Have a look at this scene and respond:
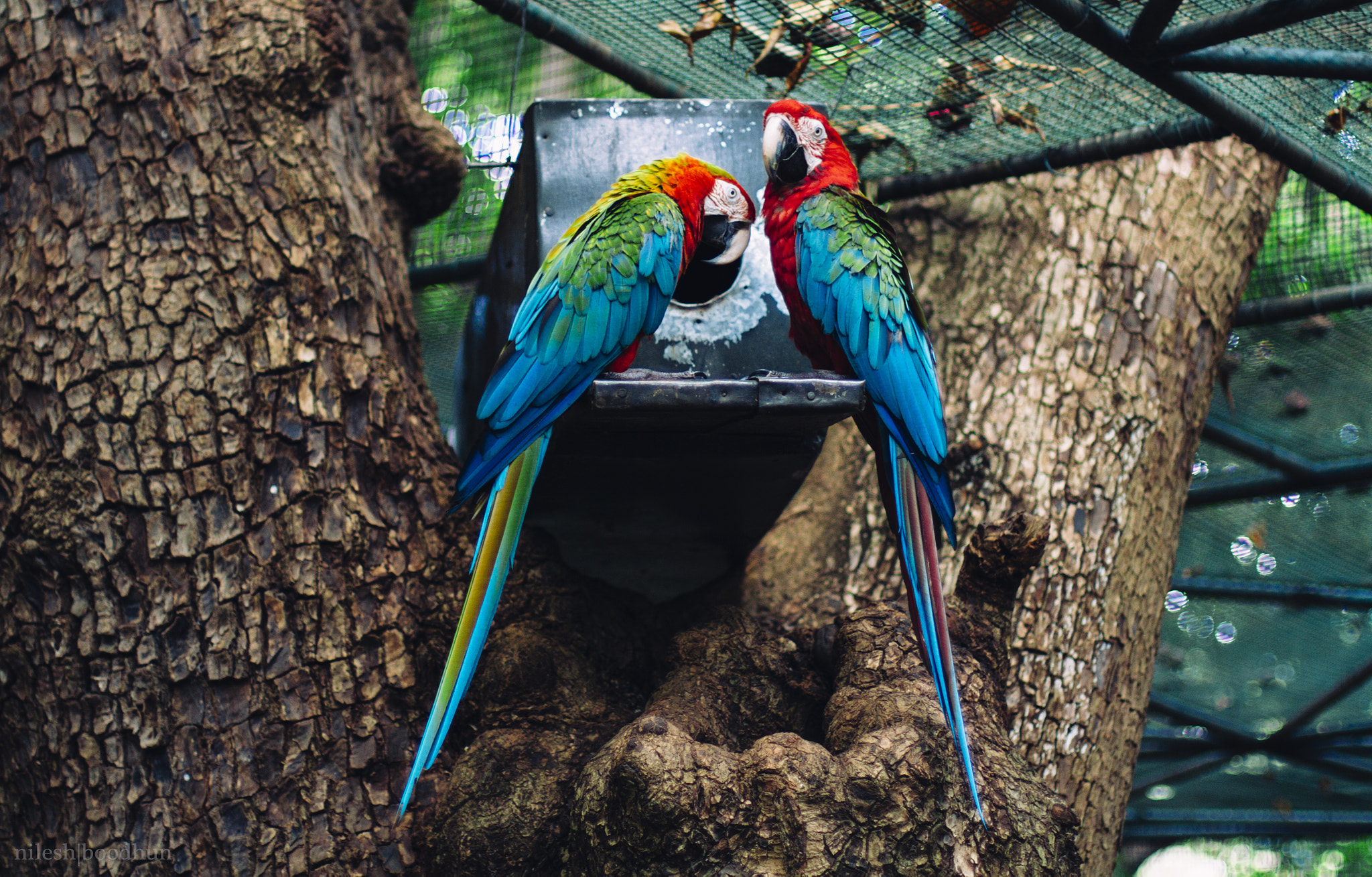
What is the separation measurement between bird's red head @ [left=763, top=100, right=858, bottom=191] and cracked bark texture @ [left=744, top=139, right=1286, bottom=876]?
0.99 metres

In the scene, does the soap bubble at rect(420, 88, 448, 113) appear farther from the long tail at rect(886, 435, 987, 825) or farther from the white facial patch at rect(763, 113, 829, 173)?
the long tail at rect(886, 435, 987, 825)

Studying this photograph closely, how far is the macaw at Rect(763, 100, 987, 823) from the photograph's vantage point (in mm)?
2182

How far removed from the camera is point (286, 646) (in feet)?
7.48

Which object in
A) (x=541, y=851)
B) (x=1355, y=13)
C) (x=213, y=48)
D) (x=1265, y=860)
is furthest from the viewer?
(x=1265, y=860)

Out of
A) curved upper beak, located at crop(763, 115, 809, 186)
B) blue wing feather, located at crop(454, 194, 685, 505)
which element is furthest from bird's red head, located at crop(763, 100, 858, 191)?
blue wing feather, located at crop(454, 194, 685, 505)

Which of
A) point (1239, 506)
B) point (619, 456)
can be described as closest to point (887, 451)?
point (619, 456)

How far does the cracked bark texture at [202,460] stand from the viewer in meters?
2.19

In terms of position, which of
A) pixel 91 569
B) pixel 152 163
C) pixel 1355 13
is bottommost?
pixel 91 569

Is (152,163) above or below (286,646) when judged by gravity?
above

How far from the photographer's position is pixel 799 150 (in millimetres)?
2525

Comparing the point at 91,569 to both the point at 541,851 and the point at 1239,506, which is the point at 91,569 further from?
the point at 1239,506

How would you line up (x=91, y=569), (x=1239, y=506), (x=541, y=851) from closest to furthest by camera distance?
(x=541, y=851), (x=91, y=569), (x=1239, y=506)

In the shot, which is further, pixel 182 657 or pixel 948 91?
pixel 948 91

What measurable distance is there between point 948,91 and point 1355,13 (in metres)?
1.03
